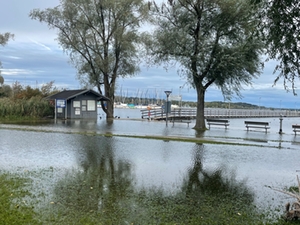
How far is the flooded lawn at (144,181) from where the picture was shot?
223 inches

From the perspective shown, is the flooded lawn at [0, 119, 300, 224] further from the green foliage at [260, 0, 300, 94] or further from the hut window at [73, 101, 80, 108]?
the hut window at [73, 101, 80, 108]

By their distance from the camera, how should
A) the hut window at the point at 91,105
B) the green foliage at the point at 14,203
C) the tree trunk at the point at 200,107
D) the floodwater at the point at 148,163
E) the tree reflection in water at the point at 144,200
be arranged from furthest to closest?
the hut window at the point at 91,105
the tree trunk at the point at 200,107
the floodwater at the point at 148,163
the tree reflection in water at the point at 144,200
the green foliage at the point at 14,203

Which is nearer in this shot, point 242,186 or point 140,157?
point 242,186

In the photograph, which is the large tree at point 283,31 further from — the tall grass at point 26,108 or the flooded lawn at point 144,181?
the tall grass at point 26,108

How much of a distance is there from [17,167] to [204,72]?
55.2 ft

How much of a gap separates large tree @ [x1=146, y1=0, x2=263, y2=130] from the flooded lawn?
30.9ft

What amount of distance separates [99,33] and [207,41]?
17.8 meters

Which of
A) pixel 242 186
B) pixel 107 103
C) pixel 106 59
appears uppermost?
pixel 106 59

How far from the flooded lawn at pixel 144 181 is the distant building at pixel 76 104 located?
18.8 m

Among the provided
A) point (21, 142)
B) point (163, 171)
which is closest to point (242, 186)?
point (163, 171)

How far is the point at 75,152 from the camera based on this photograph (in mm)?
11906

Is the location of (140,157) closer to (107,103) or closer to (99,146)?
(99,146)

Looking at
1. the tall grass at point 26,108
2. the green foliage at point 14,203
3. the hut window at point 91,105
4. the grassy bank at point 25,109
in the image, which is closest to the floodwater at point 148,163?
the green foliage at point 14,203

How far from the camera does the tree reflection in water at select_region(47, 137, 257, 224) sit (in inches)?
214
